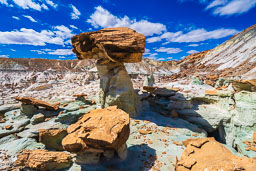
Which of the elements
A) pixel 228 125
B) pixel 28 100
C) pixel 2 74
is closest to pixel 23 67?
pixel 2 74

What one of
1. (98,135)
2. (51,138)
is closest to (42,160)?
(51,138)

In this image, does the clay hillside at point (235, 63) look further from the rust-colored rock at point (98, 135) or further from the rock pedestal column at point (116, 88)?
the rust-colored rock at point (98, 135)

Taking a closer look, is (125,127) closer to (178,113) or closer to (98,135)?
(98,135)

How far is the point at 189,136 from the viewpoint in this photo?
21.0ft

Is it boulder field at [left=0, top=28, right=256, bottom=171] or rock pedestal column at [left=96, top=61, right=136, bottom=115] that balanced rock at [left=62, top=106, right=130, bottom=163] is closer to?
boulder field at [left=0, top=28, right=256, bottom=171]

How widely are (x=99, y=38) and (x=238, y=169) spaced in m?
7.37

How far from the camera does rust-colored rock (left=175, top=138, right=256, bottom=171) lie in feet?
9.71

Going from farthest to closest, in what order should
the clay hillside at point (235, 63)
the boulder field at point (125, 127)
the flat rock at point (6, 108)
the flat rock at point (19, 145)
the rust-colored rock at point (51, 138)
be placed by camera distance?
the clay hillside at point (235, 63)
the flat rock at point (6, 108)
the rust-colored rock at point (51, 138)
the flat rock at point (19, 145)
the boulder field at point (125, 127)

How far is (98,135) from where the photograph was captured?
340cm

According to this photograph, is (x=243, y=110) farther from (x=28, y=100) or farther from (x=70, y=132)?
(x=28, y=100)

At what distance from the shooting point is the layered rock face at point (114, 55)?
6.87 m

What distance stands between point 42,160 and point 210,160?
4.83 meters

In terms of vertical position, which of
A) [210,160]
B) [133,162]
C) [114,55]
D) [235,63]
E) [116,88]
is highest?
[235,63]

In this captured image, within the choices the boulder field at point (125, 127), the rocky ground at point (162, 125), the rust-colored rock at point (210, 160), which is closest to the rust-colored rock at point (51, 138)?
the boulder field at point (125, 127)
